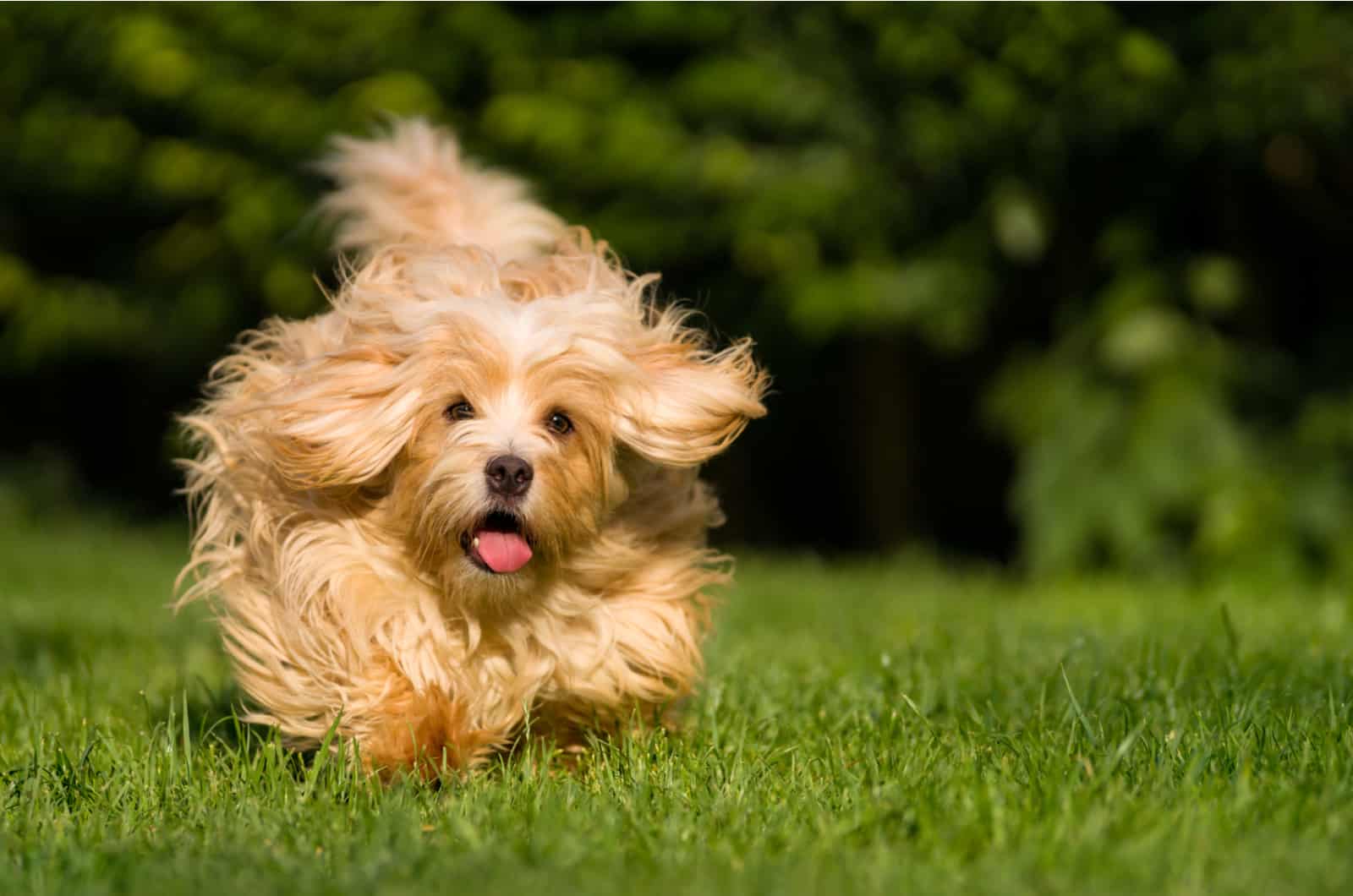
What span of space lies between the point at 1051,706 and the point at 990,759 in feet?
2.28

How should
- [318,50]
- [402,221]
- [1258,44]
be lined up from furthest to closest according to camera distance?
[318,50] → [1258,44] → [402,221]

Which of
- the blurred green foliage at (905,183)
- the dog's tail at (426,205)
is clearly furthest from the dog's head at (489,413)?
the blurred green foliage at (905,183)

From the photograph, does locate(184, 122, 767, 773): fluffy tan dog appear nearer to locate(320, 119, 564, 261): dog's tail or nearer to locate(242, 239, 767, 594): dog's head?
locate(242, 239, 767, 594): dog's head

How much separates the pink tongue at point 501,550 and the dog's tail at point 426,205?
1236 mm

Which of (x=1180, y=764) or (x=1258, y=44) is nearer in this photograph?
(x=1180, y=764)

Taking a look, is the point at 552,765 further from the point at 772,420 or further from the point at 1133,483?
the point at 772,420

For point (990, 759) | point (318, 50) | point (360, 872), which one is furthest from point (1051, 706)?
point (318, 50)

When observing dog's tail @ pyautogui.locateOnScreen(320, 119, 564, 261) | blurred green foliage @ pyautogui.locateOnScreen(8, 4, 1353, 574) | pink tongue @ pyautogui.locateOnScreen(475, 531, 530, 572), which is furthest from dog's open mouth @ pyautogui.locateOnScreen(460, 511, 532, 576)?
blurred green foliage @ pyautogui.locateOnScreen(8, 4, 1353, 574)

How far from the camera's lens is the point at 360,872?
239cm

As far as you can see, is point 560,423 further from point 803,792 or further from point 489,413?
point 803,792

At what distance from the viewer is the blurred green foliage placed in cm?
818

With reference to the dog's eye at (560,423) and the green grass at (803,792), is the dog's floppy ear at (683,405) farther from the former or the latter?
the green grass at (803,792)

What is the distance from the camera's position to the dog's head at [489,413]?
337cm

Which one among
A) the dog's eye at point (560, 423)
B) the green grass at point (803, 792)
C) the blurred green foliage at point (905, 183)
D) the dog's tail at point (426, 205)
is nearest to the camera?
the green grass at point (803, 792)
